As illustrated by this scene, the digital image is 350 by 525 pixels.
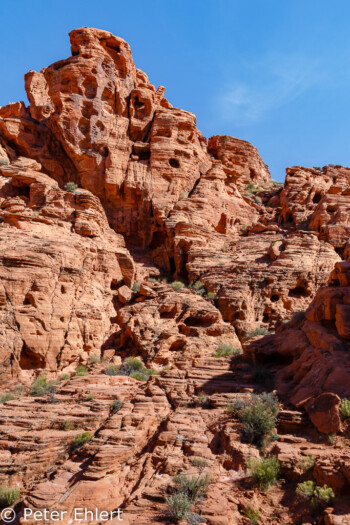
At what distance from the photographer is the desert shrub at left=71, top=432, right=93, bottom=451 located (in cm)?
973

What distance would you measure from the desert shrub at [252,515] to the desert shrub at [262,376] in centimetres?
625

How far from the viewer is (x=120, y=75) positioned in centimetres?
3189

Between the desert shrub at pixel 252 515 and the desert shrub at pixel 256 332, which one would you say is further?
the desert shrub at pixel 256 332

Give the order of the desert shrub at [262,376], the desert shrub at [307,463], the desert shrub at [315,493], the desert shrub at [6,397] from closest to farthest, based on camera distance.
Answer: the desert shrub at [315,493] → the desert shrub at [307,463] → the desert shrub at [262,376] → the desert shrub at [6,397]

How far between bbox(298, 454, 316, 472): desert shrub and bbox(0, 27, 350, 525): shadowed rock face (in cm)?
13

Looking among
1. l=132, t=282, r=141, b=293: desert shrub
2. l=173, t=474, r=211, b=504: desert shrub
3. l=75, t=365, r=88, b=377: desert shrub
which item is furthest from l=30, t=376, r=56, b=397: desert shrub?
l=132, t=282, r=141, b=293: desert shrub

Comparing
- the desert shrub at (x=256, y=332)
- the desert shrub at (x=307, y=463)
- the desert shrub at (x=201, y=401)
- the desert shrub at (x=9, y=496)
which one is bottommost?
the desert shrub at (x=9, y=496)

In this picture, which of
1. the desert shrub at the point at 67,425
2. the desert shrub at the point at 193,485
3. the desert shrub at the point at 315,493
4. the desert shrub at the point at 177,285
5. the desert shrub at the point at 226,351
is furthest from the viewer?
the desert shrub at the point at 177,285

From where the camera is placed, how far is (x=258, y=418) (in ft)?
30.2

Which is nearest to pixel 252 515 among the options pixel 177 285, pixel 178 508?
pixel 178 508

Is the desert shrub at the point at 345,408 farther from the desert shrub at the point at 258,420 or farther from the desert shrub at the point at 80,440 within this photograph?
the desert shrub at the point at 80,440

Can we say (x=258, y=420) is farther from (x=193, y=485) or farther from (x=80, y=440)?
(x=80, y=440)

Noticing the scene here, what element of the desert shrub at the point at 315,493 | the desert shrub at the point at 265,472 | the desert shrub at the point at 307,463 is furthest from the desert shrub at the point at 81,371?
the desert shrub at the point at 315,493

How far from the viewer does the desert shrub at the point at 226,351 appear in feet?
53.3
